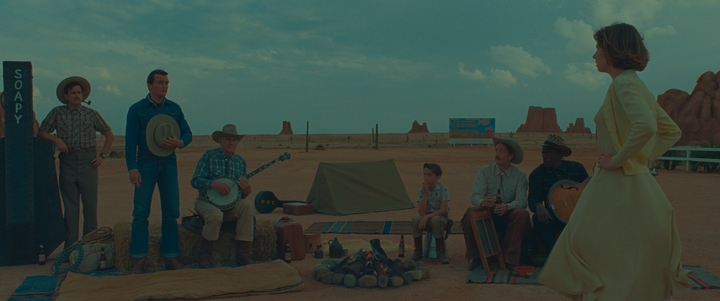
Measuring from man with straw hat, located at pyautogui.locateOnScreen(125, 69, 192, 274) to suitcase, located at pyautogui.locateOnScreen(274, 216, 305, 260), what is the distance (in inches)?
44.5

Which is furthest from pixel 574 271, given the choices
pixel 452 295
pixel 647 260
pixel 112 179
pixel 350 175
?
pixel 112 179

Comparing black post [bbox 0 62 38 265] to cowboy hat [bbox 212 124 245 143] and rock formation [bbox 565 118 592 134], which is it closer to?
cowboy hat [bbox 212 124 245 143]

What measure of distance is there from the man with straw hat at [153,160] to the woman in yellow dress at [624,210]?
4032 millimetres

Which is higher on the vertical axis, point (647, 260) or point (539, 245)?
point (647, 260)

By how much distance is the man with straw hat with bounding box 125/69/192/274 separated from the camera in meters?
5.97

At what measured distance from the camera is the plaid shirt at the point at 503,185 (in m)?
6.32

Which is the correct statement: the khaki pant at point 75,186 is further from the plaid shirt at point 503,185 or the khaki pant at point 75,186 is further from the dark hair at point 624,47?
the dark hair at point 624,47

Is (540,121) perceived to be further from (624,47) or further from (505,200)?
(624,47)

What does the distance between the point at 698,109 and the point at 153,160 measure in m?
34.7

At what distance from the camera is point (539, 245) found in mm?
6426

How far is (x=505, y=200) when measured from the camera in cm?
638

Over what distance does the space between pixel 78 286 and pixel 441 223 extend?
348 cm

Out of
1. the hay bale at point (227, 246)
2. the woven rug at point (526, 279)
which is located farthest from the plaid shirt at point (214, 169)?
the woven rug at point (526, 279)

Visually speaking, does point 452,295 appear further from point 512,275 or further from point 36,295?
point 36,295
